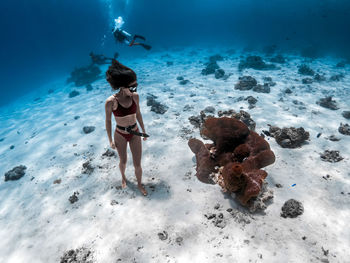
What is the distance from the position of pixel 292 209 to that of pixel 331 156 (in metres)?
2.66

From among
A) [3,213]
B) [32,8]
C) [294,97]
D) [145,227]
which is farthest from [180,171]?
[32,8]

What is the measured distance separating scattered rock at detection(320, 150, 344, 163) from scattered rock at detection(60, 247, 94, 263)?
19.3 feet

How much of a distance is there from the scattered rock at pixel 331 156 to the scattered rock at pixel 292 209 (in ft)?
7.17

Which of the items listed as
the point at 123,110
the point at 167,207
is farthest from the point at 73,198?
the point at 123,110

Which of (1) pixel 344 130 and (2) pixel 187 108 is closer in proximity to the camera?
(1) pixel 344 130

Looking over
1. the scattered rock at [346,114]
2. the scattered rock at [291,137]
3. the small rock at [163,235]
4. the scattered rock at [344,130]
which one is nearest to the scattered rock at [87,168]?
the small rock at [163,235]

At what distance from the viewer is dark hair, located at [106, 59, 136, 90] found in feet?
8.84

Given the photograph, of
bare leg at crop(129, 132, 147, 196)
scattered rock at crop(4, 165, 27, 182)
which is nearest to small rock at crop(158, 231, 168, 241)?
bare leg at crop(129, 132, 147, 196)

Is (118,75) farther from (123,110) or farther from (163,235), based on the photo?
(163,235)

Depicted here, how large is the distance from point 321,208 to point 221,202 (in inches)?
72.6

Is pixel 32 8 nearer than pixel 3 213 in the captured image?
No

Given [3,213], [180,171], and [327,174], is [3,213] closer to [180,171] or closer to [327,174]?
[180,171]

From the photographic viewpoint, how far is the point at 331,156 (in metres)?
4.62

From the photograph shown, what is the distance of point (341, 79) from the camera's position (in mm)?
13367
